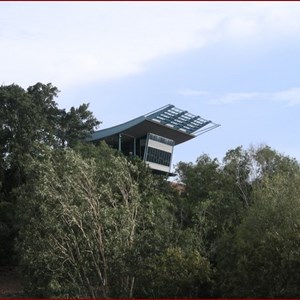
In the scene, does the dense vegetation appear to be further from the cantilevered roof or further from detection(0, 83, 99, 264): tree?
the cantilevered roof

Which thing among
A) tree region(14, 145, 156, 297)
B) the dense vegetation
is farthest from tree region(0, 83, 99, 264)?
tree region(14, 145, 156, 297)

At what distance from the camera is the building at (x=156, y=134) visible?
56875 mm

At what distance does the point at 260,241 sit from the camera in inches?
588

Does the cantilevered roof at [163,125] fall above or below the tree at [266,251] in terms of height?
above

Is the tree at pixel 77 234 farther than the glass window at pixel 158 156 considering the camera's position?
No

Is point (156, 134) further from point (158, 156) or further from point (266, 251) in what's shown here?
point (266, 251)

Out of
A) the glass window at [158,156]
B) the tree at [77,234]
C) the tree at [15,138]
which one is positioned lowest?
the tree at [77,234]

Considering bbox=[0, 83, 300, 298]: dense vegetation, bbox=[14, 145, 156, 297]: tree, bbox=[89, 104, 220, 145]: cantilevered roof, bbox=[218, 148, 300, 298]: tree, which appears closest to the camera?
bbox=[218, 148, 300, 298]: tree

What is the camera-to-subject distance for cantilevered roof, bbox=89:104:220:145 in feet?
185

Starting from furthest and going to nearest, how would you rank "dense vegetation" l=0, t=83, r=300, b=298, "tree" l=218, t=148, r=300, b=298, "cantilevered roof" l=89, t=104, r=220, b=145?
1. "cantilevered roof" l=89, t=104, r=220, b=145
2. "dense vegetation" l=0, t=83, r=300, b=298
3. "tree" l=218, t=148, r=300, b=298

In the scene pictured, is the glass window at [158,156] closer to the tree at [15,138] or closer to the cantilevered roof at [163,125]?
the cantilevered roof at [163,125]

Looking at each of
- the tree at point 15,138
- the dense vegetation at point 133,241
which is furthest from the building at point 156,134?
the dense vegetation at point 133,241

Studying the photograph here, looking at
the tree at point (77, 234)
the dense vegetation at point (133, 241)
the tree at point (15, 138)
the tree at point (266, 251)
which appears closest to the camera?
the tree at point (266, 251)

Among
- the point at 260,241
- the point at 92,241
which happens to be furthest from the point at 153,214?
the point at 260,241
